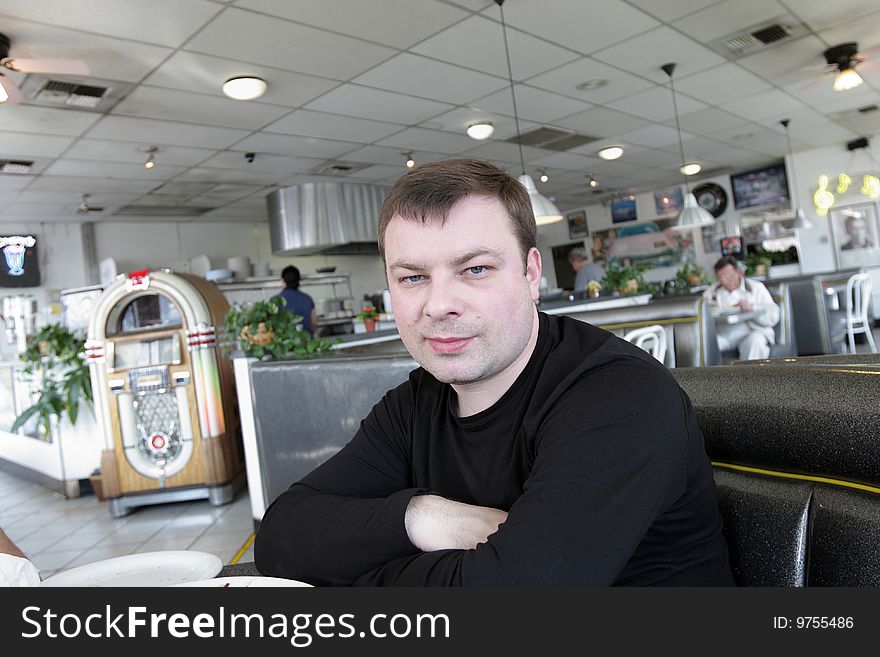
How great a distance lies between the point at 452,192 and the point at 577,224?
13075 millimetres

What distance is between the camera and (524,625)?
1.80 ft

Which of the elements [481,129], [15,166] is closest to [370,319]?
[481,129]

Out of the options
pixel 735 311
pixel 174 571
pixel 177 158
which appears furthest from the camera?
pixel 177 158

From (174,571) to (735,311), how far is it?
5038 millimetres

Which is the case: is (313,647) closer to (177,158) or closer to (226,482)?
(226,482)

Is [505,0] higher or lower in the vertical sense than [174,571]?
higher

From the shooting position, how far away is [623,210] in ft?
41.8

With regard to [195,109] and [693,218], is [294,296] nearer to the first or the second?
[195,109]

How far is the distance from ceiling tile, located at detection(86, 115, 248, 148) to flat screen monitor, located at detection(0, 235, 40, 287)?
4245mm

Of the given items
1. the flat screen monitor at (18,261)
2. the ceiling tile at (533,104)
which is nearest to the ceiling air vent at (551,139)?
the ceiling tile at (533,104)

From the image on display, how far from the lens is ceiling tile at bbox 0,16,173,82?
11.5 ft

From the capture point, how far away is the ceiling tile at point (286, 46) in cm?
368

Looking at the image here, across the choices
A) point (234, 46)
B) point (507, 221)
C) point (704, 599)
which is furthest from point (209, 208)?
point (704, 599)

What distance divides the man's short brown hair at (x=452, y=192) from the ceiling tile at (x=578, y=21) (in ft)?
10.8
